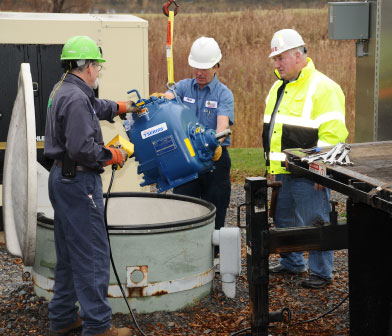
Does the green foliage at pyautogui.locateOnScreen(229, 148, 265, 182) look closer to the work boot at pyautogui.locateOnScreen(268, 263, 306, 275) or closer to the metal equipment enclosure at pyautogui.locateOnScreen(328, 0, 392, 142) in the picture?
the metal equipment enclosure at pyautogui.locateOnScreen(328, 0, 392, 142)

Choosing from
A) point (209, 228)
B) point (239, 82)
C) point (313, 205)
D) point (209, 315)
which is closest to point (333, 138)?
point (313, 205)

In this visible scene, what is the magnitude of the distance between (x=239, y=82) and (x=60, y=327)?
12118 mm

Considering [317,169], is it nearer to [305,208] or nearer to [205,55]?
[305,208]

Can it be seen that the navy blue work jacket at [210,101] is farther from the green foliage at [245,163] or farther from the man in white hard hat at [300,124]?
the green foliage at [245,163]

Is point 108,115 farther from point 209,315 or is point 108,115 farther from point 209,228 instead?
point 209,315

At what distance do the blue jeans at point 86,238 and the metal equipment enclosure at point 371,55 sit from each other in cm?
366

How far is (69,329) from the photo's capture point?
16.1 feet

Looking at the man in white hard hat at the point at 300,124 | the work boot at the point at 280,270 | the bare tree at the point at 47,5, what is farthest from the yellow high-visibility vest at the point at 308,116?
the bare tree at the point at 47,5

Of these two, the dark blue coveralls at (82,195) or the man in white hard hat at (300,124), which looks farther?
the man in white hard hat at (300,124)

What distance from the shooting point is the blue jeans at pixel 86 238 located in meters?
4.45

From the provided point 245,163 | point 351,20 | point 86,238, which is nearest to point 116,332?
point 86,238

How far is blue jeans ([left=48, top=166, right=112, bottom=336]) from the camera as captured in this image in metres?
4.45

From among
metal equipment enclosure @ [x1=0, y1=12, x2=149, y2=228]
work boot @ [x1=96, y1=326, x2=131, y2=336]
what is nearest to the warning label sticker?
work boot @ [x1=96, y1=326, x2=131, y2=336]

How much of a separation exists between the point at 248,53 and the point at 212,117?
1321cm
